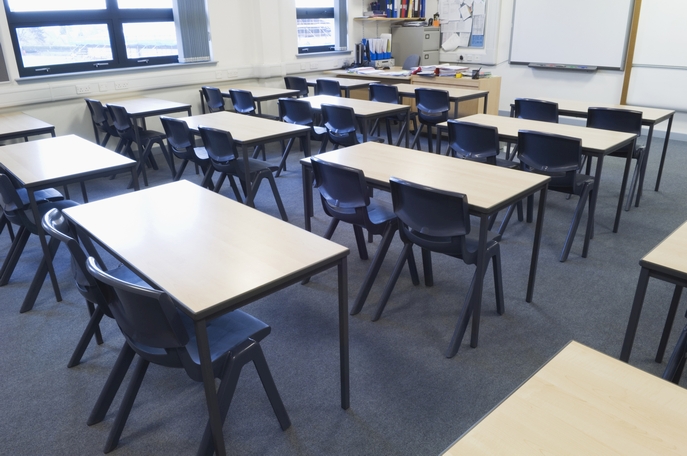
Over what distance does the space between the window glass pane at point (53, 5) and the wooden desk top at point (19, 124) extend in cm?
106

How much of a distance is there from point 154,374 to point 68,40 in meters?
4.53

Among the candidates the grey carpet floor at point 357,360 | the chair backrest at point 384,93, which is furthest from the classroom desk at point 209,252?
the chair backrest at point 384,93

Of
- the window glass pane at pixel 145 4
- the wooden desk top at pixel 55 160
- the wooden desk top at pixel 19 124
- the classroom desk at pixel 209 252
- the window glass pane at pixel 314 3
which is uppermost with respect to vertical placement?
the window glass pane at pixel 314 3

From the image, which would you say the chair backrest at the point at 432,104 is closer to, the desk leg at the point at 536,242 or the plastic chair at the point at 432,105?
the plastic chair at the point at 432,105

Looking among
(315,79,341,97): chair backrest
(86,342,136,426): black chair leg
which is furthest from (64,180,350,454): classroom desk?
(315,79,341,97): chair backrest

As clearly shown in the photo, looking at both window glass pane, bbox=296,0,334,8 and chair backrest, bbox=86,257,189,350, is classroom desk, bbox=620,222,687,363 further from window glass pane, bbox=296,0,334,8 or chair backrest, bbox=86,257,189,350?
window glass pane, bbox=296,0,334,8

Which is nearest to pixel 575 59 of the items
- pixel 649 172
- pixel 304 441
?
pixel 649 172

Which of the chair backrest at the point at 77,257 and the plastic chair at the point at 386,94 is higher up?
the plastic chair at the point at 386,94

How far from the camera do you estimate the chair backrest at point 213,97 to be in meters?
5.75

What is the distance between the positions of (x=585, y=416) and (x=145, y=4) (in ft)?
20.4

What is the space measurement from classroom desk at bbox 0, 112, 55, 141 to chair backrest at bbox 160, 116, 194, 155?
94 centimetres

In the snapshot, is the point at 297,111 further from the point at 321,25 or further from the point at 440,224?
the point at 321,25

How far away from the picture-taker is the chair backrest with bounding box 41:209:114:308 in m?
1.80

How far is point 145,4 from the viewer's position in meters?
5.80
